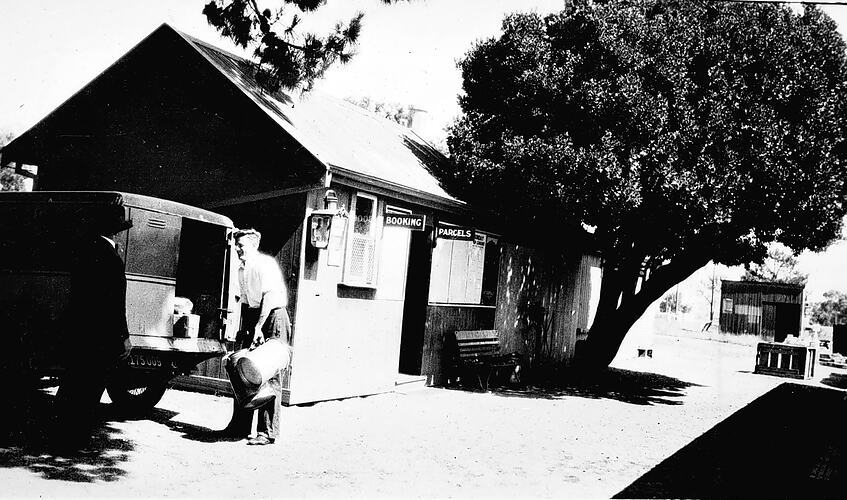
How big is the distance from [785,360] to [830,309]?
71556mm

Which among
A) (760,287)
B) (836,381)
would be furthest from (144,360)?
(760,287)

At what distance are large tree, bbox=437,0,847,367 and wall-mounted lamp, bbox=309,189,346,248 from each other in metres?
4.39

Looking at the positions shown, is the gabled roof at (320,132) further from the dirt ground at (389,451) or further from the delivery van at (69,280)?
the dirt ground at (389,451)

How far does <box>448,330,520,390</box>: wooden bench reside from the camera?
14414 millimetres

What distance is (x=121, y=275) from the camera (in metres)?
6.99

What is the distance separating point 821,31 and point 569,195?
564 cm

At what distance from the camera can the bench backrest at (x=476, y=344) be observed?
14500 mm

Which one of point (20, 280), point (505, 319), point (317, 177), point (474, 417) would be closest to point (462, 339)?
point (505, 319)

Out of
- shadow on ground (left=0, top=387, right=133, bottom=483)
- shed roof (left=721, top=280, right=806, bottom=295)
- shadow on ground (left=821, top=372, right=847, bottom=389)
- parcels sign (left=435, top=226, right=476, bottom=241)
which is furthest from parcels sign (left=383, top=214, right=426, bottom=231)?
shed roof (left=721, top=280, right=806, bottom=295)

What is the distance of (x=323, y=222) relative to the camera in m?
11.0

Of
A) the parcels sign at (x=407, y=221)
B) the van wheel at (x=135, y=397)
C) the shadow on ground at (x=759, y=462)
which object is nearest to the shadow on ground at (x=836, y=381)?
the shadow on ground at (x=759, y=462)

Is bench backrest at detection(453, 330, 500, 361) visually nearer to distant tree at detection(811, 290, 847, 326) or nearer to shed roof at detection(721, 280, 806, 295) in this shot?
shed roof at detection(721, 280, 806, 295)

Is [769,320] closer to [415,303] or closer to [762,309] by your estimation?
[762,309]

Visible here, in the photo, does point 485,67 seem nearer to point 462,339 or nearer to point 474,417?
point 462,339
